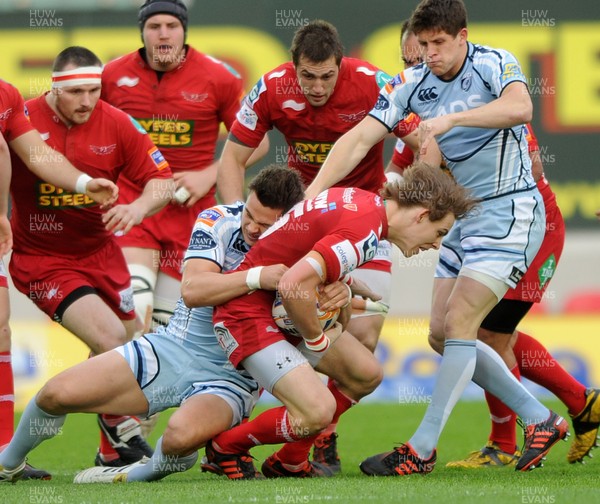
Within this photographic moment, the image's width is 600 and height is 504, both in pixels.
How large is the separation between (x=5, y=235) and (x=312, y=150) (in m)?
2.11

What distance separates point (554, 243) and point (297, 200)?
6.11ft

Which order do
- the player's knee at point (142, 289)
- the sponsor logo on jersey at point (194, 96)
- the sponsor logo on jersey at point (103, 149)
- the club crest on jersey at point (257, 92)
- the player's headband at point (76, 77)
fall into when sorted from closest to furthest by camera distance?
the player's headband at point (76, 77) < the sponsor logo on jersey at point (103, 149) < the club crest on jersey at point (257, 92) < the player's knee at point (142, 289) < the sponsor logo on jersey at point (194, 96)

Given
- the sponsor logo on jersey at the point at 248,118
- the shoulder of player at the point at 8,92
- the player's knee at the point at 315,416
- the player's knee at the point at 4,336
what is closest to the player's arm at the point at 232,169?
the sponsor logo on jersey at the point at 248,118

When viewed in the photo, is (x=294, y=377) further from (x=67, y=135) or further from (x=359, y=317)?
(x=67, y=135)

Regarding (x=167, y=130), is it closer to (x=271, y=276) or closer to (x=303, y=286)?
(x=271, y=276)

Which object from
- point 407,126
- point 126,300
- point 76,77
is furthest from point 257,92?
point 126,300

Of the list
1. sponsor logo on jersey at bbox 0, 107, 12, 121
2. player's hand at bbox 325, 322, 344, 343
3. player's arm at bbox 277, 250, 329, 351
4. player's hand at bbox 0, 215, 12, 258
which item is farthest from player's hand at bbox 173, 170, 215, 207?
player's arm at bbox 277, 250, 329, 351

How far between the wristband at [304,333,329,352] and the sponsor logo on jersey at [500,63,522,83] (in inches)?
65.5

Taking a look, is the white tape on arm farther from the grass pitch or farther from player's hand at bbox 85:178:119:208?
player's hand at bbox 85:178:119:208

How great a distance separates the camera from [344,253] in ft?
18.5

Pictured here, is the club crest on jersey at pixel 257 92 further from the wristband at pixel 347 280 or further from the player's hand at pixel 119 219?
the wristband at pixel 347 280

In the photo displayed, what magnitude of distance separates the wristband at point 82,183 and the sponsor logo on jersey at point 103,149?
0.46 meters

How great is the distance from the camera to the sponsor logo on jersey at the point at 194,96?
8.59 m

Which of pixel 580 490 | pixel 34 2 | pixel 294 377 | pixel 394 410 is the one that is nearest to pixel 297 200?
pixel 294 377
